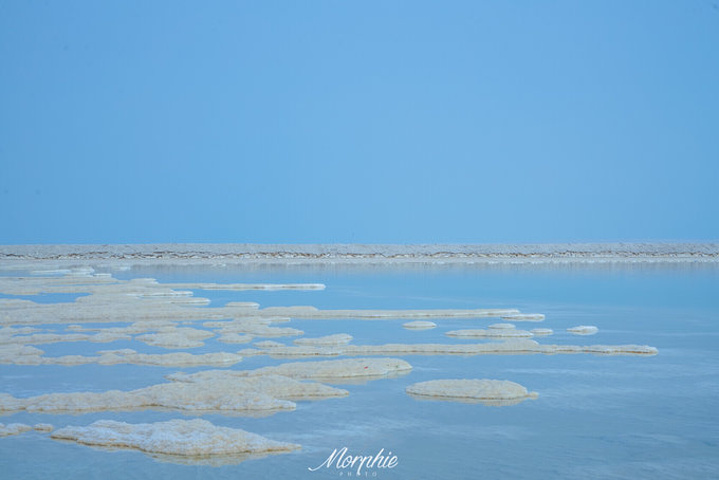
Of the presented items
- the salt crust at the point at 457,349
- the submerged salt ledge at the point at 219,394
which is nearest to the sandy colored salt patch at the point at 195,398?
the submerged salt ledge at the point at 219,394

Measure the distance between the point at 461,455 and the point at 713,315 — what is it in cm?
1171

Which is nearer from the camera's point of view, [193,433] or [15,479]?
[15,479]

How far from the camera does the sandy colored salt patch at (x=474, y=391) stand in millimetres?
8172

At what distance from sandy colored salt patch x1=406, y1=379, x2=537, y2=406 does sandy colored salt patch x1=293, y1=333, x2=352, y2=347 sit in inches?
122

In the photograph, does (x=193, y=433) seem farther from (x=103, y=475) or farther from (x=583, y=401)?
(x=583, y=401)

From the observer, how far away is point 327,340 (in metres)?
11.8

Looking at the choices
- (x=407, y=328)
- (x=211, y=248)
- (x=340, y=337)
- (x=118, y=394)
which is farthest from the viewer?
(x=211, y=248)

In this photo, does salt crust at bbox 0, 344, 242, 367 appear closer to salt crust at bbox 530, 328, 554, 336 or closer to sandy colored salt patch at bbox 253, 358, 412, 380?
sandy colored salt patch at bbox 253, 358, 412, 380

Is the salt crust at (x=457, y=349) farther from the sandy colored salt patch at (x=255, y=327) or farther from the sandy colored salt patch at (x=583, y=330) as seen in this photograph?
the sandy colored salt patch at (x=583, y=330)

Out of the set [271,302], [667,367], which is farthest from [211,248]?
[667,367]

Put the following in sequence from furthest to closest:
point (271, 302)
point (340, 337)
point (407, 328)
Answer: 1. point (271, 302)
2. point (407, 328)
3. point (340, 337)

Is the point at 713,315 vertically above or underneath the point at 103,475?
above

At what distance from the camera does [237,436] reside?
654 centimetres

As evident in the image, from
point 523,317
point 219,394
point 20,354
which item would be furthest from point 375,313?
point 219,394
